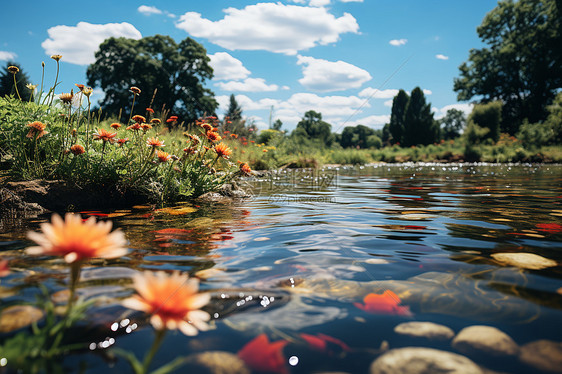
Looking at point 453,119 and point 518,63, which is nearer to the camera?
point 518,63

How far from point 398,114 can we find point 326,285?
159ft

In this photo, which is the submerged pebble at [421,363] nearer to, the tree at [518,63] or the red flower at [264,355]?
the red flower at [264,355]

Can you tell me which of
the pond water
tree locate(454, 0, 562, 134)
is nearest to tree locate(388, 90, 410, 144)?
tree locate(454, 0, 562, 134)

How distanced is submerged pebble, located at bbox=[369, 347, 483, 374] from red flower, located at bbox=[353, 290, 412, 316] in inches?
9.3

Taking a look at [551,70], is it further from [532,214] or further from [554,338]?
[554,338]

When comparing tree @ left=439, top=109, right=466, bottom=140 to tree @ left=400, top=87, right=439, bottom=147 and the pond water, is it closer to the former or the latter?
tree @ left=400, top=87, right=439, bottom=147

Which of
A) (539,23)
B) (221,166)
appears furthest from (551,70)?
(221,166)

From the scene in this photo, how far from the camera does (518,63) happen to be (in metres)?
34.2

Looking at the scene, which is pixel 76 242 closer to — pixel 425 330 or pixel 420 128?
pixel 425 330

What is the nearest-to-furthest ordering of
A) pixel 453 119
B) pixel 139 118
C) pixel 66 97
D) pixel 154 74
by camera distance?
pixel 66 97
pixel 139 118
pixel 154 74
pixel 453 119

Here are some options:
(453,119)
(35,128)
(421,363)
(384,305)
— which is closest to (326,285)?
(384,305)

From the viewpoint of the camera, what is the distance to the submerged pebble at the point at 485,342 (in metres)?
0.94

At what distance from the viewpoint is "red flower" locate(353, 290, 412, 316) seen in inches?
47.0

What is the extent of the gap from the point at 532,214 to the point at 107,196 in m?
4.35
